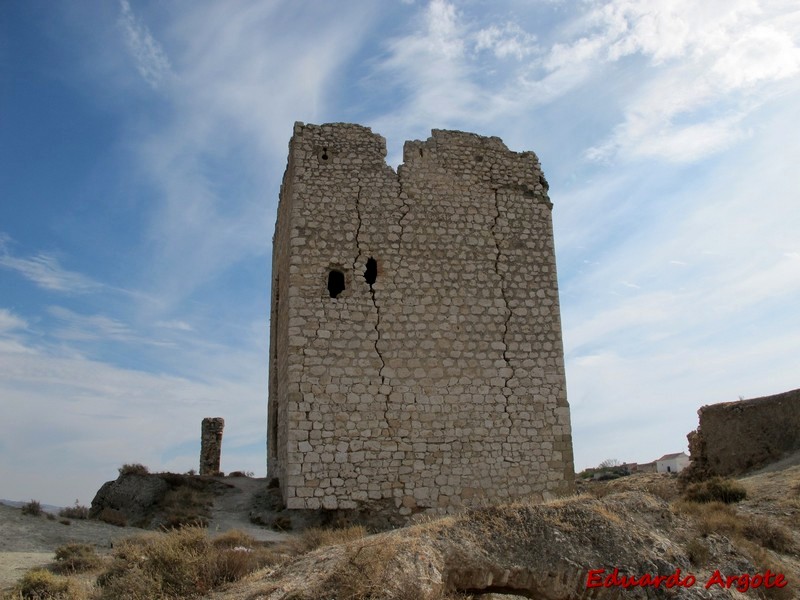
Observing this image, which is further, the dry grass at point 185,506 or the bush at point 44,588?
the dry grass at point 185,506

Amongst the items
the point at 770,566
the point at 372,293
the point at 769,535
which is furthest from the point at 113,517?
the point at 769,535

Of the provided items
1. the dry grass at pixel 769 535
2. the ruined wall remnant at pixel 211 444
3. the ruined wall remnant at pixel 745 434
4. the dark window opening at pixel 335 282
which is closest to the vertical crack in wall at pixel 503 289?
the dark window opening at pixel 335 282

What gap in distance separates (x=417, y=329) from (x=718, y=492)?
21.4ft

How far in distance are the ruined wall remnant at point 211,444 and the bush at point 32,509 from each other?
264 inches

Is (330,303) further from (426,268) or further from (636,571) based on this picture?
(636,571)

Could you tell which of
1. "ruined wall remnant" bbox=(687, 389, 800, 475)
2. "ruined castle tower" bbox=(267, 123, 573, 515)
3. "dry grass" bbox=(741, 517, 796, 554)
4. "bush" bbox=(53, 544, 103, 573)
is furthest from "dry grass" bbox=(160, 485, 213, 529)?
"ruined wall remnant" bbox=(687, 389, 800, 475)

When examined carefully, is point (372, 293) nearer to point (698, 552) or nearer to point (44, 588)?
point (698, 552)

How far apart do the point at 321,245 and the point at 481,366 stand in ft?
11.6

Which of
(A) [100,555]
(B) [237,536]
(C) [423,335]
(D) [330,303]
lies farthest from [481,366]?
(A) [100,555]

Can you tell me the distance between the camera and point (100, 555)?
8.62m

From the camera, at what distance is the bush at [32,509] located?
36.6 feet

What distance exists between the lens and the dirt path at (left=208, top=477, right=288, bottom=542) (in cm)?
1038

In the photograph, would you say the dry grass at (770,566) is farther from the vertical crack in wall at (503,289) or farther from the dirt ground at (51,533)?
the dirt ground at (51,533)

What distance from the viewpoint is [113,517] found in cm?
1170
